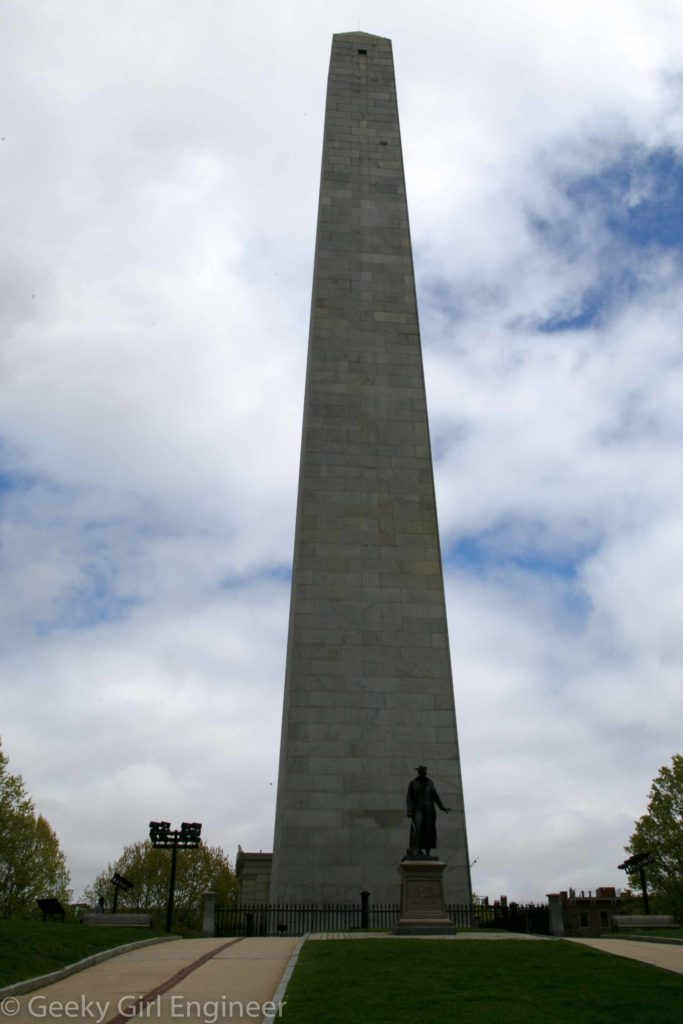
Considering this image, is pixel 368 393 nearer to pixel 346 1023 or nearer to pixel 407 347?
pixel 407 347

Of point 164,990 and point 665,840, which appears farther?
point 665,840

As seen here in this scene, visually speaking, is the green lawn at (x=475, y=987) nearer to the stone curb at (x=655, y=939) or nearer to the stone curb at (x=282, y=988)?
the stone curb at (x=282, y=988)

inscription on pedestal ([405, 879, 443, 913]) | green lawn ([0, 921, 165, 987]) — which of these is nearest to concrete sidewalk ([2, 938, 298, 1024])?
green lawn ([0, 921, 165, 987])

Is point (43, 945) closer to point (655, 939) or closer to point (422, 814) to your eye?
point (422, 814)

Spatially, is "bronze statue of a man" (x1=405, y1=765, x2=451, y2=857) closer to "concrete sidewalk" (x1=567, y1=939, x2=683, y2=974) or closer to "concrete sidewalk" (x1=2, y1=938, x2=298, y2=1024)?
"concrete sidewalk" (x1=567, y1=939, x2=683, y2=974)

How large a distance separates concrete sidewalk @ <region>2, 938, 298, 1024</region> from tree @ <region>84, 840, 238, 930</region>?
48.6m

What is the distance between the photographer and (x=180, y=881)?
60.6 m

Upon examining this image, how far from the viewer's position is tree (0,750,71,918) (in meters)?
46.3

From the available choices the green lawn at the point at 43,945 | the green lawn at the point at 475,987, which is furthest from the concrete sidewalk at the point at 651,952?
the green lawn at the point at 43,945

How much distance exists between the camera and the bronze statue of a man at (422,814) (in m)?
20.5

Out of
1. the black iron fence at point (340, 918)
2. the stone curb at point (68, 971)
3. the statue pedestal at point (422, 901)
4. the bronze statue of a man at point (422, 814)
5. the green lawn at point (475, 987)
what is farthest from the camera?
the black iron fence at point (340, 918)

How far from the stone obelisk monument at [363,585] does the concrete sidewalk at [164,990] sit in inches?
391

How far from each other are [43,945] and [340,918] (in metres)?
11.4

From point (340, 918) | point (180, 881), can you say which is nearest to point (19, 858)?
point (180, 881)
